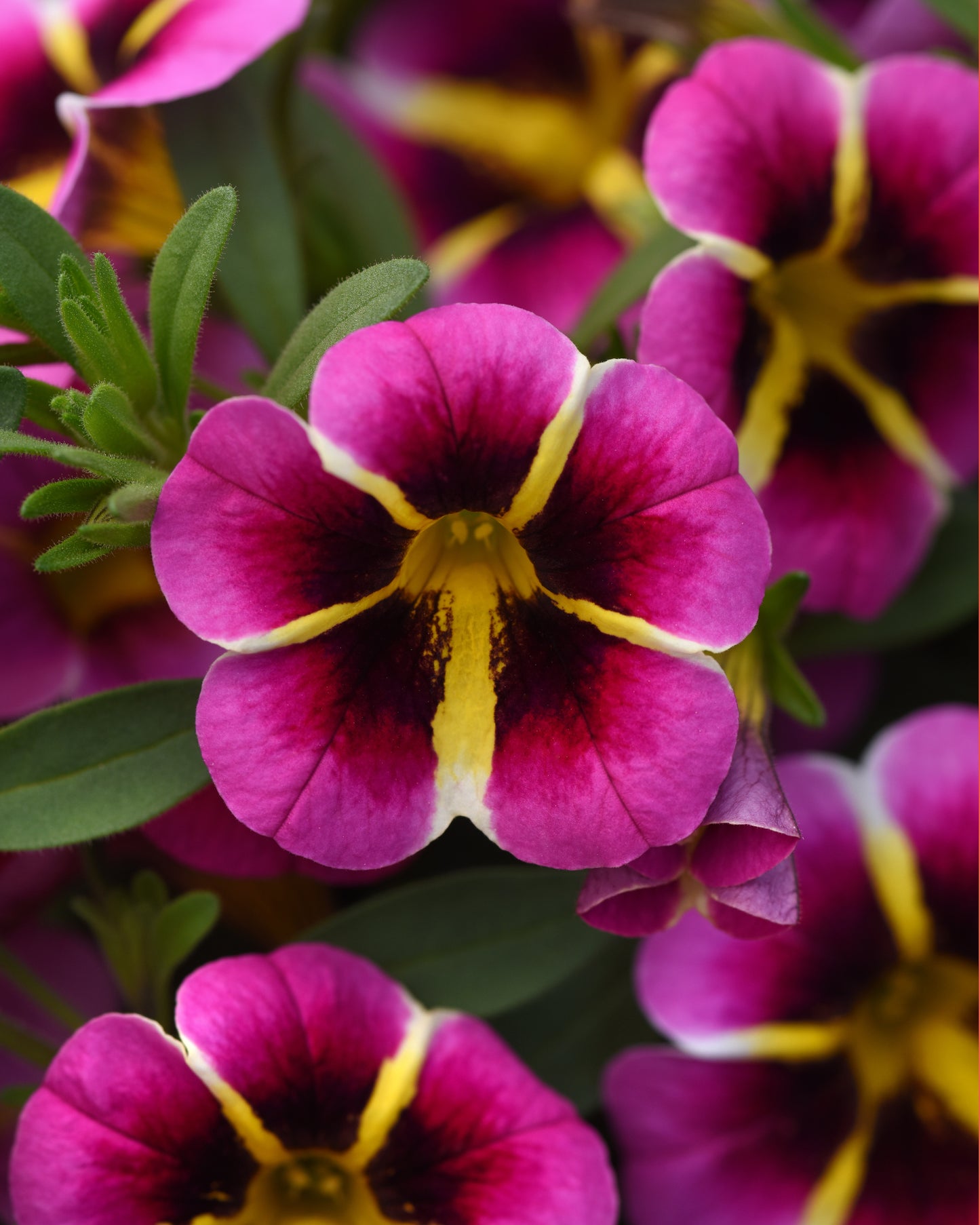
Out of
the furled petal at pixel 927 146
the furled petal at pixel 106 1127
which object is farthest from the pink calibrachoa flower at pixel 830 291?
the furled petal at pixel 106 1127

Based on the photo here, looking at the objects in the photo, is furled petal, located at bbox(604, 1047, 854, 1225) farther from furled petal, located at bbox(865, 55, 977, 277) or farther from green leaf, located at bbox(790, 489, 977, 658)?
furled petal, located at bbox(865, 55, 977, 277)

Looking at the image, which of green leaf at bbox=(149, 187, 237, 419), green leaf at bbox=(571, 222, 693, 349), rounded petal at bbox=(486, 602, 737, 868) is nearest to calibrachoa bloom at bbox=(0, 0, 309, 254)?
green leaf at bbox=(149, 187, 237, 419)

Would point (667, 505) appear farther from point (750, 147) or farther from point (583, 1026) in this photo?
point (583, 1026)

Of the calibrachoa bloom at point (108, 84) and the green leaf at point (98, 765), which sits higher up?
the calibrachoa bloom at point (108, 84)

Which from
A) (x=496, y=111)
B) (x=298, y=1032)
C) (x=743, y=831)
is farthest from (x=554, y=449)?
(x=496, y=111)

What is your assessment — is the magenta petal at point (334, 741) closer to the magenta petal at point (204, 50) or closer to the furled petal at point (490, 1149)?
the furled petal at point (490, 1149)
